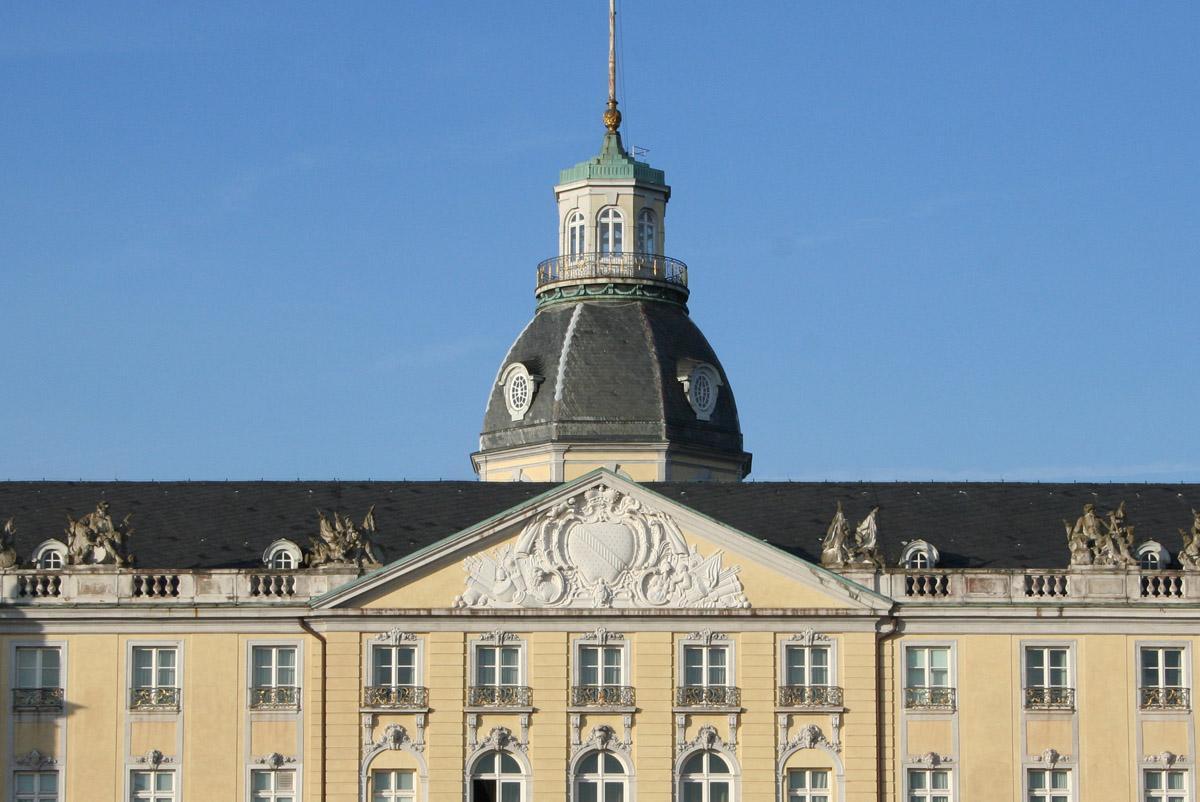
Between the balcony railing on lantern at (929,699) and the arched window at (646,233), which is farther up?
the arched window at (646,233)

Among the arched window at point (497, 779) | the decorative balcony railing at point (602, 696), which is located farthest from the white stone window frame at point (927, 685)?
the arched window at point (497, 779)

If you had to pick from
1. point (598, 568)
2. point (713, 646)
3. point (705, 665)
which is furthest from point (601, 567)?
point (705, 665)

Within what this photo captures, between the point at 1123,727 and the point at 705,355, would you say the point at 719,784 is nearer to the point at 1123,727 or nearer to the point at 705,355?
the point at 1123,727

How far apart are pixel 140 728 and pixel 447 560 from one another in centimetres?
1025

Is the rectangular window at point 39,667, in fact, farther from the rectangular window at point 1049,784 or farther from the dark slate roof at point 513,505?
the rectangular window at point 1049,784

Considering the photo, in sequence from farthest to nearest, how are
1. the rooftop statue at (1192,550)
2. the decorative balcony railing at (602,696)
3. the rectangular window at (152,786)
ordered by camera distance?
the rooftop statue at (1192,550) < the decorative balcony railing at (602,696) < the rectangular window at (152,786)

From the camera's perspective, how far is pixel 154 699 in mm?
100562

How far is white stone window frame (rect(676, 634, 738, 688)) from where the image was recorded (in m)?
101

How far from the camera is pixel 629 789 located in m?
100

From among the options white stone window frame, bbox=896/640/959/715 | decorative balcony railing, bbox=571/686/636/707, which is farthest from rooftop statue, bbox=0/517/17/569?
white stone window frame, bbox=896/640/959/715

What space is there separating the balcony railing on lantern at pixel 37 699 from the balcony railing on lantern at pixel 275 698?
5.68m

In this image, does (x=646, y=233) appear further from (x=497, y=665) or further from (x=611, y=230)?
(x=497, y=665)

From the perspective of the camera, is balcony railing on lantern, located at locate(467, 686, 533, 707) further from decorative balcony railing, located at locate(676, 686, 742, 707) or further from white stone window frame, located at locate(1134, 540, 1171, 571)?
white stone window frame, located at locate(1134, 540, 1171, 571)

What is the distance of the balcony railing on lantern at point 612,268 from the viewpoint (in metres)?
116
